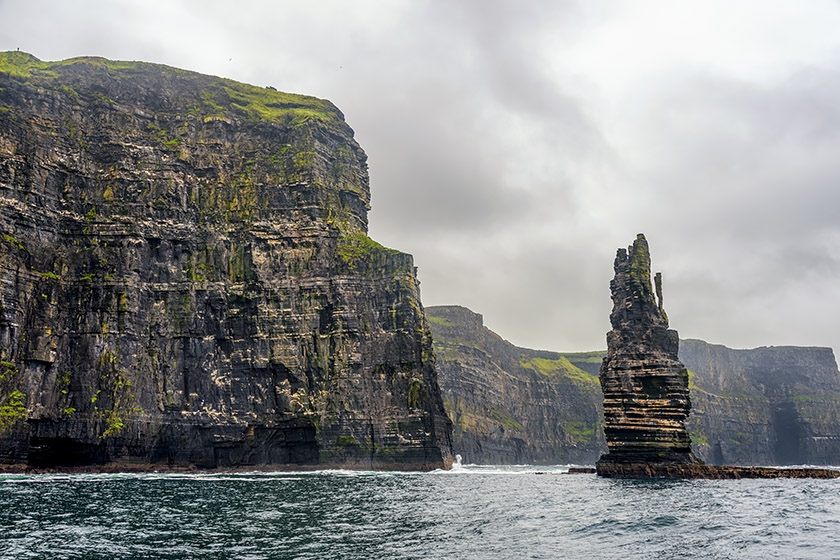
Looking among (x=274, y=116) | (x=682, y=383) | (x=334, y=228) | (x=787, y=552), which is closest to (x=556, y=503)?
(x=787, y=552)

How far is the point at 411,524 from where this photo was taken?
143 feet

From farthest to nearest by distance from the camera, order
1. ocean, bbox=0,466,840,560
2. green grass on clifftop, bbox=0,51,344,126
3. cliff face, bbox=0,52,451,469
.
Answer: green grass on clifftop, bbox=0,51,344,126 → cliff face, bbox=0,52,451,469 → ocean, bbox=0,466,840,560

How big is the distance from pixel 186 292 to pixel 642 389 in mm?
74504

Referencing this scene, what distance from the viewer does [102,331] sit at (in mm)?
109438

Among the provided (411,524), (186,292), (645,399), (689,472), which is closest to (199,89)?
(186,292)

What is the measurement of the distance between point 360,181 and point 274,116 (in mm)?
22149

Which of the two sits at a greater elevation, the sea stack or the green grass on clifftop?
the green grass on clifftop

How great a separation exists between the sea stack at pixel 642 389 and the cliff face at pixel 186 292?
37358mm

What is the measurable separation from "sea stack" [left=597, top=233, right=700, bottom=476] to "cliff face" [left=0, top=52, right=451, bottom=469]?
37.4m

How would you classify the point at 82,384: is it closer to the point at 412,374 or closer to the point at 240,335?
the point at 240,335

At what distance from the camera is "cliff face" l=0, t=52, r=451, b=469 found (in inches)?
4109

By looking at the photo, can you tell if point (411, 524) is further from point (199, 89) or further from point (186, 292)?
point (199, 89)

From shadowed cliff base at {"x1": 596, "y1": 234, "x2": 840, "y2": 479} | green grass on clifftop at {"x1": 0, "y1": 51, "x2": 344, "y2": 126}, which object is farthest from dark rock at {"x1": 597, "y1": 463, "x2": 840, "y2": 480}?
green grass on clifftop at {"x1": 0, "y1": 51, "x2": 344, "y2": 126}

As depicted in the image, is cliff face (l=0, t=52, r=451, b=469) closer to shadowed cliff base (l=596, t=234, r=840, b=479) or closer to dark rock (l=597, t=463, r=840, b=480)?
dark rock (l=597, t=463, r=840, b=480)
